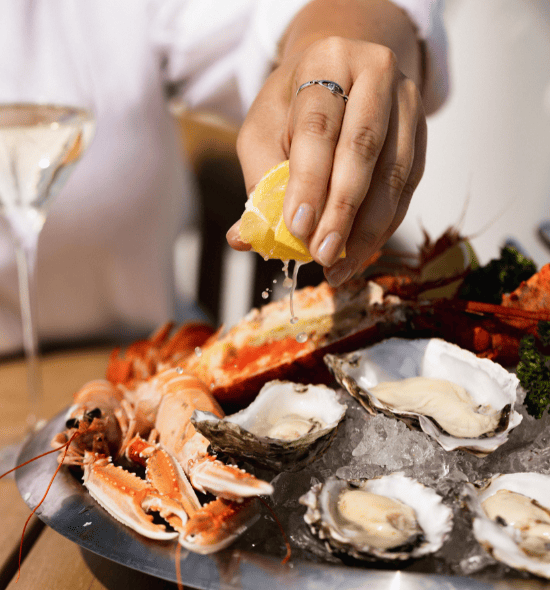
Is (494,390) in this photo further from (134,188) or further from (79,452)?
(134,188)

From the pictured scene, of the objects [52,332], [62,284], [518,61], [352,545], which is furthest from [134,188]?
[518,61]

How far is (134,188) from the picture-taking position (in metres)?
1.52

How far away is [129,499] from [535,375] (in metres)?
0.43

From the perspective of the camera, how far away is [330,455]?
1.76 feet

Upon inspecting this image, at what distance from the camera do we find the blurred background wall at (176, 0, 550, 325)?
1917 millimetres

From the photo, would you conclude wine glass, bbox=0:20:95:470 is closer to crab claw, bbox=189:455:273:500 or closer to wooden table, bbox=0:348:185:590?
wooden table, bbox=0:348:185:590

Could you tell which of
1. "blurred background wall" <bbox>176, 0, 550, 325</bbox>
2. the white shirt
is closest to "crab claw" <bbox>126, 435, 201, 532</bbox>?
the white shirt

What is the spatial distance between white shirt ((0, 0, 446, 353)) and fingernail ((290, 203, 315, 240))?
3.00ft

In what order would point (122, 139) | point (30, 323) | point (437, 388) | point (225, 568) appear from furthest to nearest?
point (122, 139) < point (30, 323) < point (437, 388) < point (225, 568)

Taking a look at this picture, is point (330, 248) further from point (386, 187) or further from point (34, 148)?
point (34, 148)

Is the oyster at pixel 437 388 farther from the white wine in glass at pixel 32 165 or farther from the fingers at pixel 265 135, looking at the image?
the white wine in glass at pixel 32 165

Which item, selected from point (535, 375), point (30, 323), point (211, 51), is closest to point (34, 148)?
point (30, 323)

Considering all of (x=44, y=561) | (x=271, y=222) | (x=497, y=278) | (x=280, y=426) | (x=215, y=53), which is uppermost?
(x=215, y=53)

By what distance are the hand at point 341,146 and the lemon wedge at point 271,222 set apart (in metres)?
0.02
